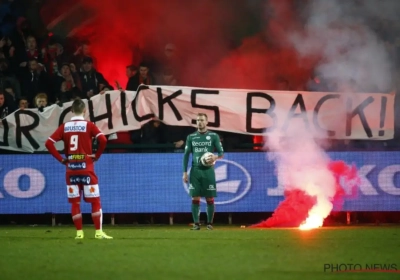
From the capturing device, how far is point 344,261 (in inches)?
421

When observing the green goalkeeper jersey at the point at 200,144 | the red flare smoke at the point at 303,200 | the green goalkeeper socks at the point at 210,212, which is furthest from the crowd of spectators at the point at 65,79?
the green goalkeeper socks at the point at 210,212

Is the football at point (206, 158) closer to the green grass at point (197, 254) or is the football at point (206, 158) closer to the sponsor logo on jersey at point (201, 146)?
the sponsor logo on jersey at point (201, 146)

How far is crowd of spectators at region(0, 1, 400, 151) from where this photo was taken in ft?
62.3

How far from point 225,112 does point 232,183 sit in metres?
1.51

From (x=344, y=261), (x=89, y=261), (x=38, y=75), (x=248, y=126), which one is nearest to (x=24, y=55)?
(x=38, y=75)

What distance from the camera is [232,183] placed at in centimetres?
1864

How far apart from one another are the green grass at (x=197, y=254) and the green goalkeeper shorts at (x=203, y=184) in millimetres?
1035

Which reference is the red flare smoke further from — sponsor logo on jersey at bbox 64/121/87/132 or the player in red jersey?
sponsor logo on jersey at bbox 64/121/87/132

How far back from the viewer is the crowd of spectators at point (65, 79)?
62.3ft

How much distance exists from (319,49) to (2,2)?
7612mm

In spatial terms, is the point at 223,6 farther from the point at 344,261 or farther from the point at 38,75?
the point at 344,261

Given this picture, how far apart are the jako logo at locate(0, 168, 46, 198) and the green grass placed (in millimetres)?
2443

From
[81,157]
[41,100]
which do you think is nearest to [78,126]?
[81,157]

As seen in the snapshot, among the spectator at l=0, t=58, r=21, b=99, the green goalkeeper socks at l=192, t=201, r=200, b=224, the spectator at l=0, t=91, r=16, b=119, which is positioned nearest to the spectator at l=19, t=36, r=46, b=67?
the spectator at l=0, t=58, r=21, b=99
